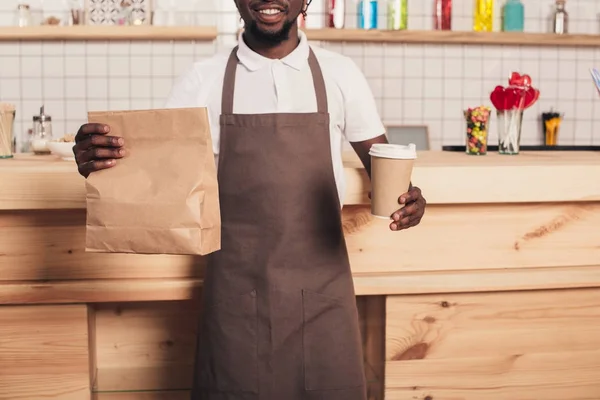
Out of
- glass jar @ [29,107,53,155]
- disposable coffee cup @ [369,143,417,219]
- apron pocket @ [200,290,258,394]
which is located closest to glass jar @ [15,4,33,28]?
glass jar @ [29,107,53,155]

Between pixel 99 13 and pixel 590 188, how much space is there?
2.53m

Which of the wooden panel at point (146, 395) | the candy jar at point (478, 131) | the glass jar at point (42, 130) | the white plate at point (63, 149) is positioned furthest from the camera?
the glass jar at point (42, 130)

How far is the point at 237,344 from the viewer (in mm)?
1477

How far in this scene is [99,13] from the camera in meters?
3.40

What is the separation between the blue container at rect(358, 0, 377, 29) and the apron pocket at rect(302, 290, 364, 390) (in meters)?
2.34

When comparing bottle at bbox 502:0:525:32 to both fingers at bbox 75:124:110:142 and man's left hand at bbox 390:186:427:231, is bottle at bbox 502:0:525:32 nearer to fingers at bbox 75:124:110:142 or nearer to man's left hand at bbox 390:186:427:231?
man's left hand at bbox 390:186:427:231

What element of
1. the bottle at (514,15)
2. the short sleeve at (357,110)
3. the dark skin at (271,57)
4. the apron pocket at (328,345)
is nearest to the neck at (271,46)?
the dark skin at (271,57)

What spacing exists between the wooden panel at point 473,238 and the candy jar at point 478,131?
36 cm

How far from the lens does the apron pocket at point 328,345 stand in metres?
1.49

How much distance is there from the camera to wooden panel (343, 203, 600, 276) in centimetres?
176

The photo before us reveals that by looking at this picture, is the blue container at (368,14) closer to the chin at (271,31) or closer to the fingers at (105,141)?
the chin at (271,31)

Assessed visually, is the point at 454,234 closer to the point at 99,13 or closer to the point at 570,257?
the point at 570,257

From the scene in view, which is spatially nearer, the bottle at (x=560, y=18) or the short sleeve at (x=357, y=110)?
the short sleeve at (x=357, y=110)

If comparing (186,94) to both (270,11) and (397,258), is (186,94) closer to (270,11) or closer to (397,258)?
(270,11)
